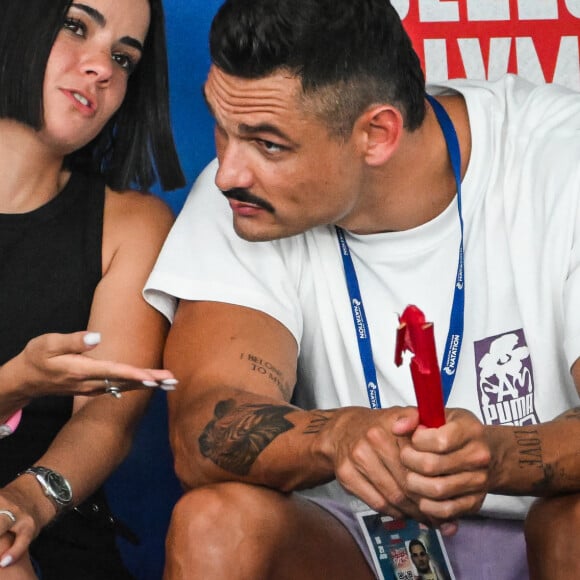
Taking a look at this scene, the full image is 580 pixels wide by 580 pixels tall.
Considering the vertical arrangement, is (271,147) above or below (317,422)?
above

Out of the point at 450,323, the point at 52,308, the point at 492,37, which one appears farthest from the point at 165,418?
the point at 492,37

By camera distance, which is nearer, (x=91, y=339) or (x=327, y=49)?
(x=91, y=339)

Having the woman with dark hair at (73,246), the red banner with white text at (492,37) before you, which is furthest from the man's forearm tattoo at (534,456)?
the red banner with white text at (492,37)

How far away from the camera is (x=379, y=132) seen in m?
1.71

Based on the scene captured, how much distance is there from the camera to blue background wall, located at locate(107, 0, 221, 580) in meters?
→ 2.23

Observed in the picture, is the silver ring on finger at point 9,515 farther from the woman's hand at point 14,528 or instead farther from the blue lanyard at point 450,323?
the blue lanyard at point 450,323

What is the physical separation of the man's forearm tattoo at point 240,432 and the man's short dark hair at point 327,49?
402 mm

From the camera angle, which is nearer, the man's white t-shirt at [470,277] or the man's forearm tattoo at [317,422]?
the man's forearm tattoo at [317,422]

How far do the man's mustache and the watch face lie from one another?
0.45 metres

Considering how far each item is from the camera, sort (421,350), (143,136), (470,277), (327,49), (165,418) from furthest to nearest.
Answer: (165,418) < (143,136) < (470,277) < (327,49) < (421,350)

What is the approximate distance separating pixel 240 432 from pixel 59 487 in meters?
0.29

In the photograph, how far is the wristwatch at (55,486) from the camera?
163cm

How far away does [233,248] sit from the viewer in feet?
5.83

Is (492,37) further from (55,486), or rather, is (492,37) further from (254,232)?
(55,486)
